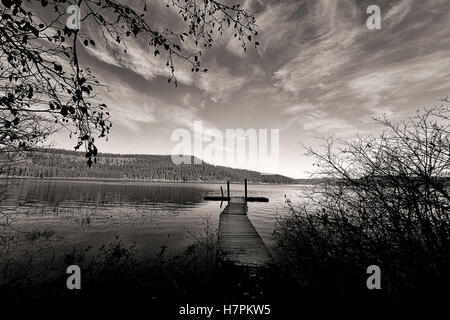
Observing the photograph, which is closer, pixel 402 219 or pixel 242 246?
pixel 402 219

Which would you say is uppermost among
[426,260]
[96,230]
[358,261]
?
[426,260]

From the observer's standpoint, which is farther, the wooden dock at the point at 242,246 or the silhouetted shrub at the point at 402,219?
the wooden dock at the point at 242,246

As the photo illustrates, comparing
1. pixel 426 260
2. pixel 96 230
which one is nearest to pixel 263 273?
pixel 426 260

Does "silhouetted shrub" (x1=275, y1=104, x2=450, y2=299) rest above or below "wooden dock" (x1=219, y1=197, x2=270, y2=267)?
above

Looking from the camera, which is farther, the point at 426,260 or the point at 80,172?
the point at 80,172

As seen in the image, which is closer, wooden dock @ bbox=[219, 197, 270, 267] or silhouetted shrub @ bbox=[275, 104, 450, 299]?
silhouetted shrub @ bbox=[275, 104, 450, 299]

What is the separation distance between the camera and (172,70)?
11.8ft

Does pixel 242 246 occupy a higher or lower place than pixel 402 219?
lower

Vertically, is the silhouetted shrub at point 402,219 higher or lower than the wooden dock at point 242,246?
higher

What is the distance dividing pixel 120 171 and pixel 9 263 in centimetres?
20884
